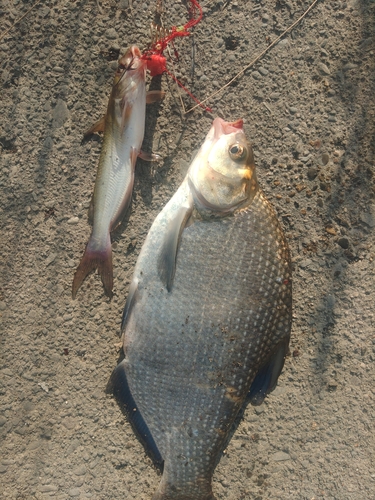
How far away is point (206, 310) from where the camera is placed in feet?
6.67

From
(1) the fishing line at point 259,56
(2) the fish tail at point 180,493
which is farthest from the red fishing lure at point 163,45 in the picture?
(2) the fish tail at point 180,493

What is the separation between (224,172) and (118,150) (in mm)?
565

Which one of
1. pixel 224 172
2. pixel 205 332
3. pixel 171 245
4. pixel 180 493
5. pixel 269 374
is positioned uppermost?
pixel 224 172

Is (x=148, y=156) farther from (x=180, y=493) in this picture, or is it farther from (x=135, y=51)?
(x=180, y=493)

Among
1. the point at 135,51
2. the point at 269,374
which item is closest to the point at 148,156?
the point at 135,51

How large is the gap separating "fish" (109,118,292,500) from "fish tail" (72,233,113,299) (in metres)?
0.19

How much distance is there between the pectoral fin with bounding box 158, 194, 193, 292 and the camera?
205 cm

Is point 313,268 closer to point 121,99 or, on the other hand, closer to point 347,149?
point 347,149

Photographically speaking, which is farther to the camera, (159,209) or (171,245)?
(159,209)

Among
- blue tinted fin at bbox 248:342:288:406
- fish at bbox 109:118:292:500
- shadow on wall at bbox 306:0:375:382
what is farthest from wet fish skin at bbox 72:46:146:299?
shadow on wall at bbox 306:0:375:382

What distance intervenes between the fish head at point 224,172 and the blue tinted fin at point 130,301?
21.6 inches

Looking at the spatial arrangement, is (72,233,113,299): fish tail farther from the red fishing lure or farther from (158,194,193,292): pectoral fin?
the red fishing lure

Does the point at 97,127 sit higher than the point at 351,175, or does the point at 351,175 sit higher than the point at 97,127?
the point at 97,127

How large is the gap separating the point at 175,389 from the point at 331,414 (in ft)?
3.24
